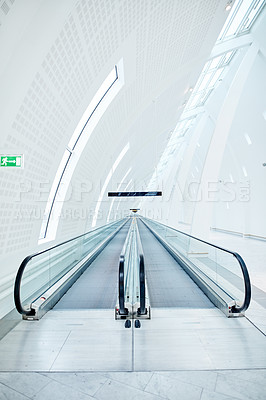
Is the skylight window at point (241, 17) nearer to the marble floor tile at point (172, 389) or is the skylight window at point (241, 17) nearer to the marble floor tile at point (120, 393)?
the marble floor tile at point (172, 389)

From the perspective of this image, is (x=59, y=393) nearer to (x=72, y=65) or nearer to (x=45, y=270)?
(x=45, y=270)

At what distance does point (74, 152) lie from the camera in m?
9.44

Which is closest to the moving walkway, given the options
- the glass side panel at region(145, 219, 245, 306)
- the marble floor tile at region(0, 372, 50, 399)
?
the glass side panel at region(145, 219, 245, 306)

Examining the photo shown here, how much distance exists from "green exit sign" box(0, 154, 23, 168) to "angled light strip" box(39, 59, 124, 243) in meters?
4.13

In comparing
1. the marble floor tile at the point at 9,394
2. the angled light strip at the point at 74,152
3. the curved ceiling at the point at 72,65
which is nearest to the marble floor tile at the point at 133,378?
the marble floor tile at the point at 9,394

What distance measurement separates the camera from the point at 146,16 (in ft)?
20.9

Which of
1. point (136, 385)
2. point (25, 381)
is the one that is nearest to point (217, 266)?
point (136, 385)

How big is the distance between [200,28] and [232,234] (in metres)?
16.7

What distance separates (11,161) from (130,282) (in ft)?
10.6

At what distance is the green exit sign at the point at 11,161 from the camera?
4535 mm

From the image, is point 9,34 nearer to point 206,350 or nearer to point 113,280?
point 206,350

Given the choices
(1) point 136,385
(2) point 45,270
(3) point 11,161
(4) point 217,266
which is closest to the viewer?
(1) point 136,385

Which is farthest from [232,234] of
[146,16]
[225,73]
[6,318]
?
[6,318]

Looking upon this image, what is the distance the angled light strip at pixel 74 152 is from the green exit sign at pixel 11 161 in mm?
4127
